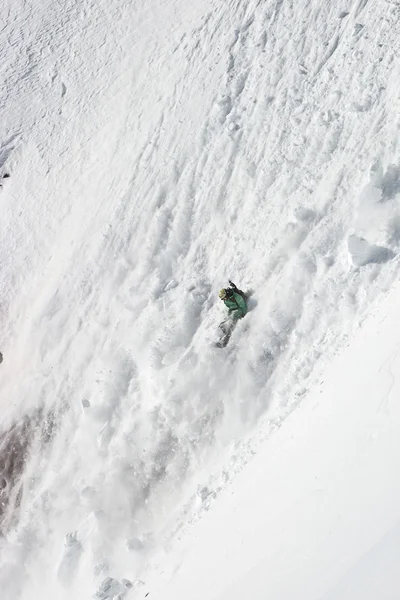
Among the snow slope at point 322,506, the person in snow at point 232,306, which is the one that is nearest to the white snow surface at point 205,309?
the snow slope at point 322,506

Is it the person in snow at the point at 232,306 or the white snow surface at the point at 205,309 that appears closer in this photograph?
the white snow surface at the point at 205,309

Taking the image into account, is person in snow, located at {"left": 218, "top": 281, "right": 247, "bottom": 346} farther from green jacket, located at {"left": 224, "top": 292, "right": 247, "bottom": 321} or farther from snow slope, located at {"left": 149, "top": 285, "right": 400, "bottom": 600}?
snow slope, located at {"left": 149, "top": 285, "right": 400, "bottom": 600}

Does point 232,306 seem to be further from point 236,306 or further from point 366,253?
point 366,253

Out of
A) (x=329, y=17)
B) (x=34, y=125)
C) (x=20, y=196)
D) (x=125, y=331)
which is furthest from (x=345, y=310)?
(x=34, y=125)

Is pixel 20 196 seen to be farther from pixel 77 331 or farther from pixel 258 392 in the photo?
pixel 258 392

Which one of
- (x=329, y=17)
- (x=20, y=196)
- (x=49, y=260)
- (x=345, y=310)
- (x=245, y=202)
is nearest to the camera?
(x=345, y=310)

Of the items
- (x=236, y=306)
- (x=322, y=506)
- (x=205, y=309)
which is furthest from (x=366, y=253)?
(x=322, y=506)

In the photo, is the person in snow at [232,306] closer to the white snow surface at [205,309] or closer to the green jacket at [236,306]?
the green jacket at [236,306]
